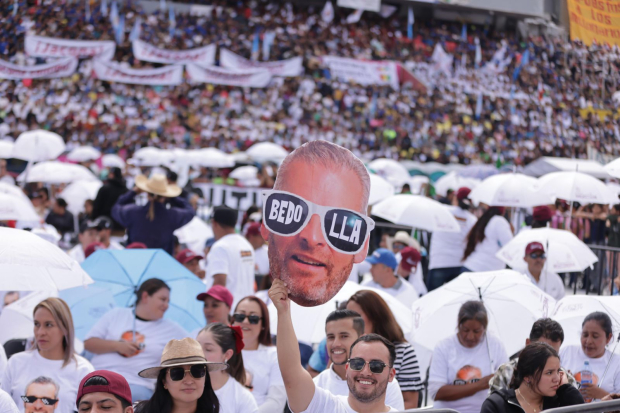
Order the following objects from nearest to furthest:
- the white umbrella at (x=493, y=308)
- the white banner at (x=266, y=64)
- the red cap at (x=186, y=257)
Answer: the white umbrella at (x=493, y=308), the red cap at (x=186, y=257), the white banner at (x=266, y=64)

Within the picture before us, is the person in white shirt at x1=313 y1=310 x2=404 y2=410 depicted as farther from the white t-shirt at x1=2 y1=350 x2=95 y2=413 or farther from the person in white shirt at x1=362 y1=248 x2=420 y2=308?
the person in white shirt at x1=362 y1=248 x2=420 y2=308

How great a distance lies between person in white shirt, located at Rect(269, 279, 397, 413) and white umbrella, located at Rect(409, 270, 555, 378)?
177 cm

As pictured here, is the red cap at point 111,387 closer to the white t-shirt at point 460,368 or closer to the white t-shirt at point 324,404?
Result: the white t-shirt at point 324,404

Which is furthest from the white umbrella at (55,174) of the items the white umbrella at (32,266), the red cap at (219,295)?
the white umbrella at (32,266)

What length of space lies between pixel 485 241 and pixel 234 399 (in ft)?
15.0

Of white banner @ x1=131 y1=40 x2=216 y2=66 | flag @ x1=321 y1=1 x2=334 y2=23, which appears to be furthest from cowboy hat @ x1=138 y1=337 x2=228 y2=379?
flag @ x1=321 y1=1 x2=334 y2=23

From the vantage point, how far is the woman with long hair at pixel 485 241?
8031 millimetres

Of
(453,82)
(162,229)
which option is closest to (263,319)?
(162,229)

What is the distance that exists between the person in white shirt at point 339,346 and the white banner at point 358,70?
24.3 metres

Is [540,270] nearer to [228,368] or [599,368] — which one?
[599,368]

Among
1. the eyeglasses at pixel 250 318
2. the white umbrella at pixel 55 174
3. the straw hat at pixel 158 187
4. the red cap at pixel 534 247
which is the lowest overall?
the white umbrella at pixel 55 174

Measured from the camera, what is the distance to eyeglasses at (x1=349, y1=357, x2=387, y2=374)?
10.9 ft

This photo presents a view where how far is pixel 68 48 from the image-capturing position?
2309 cm

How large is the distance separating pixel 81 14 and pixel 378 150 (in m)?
9.81
